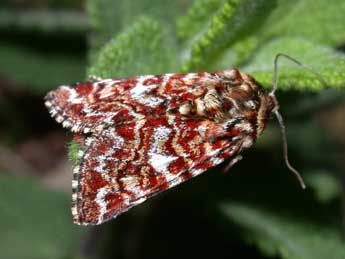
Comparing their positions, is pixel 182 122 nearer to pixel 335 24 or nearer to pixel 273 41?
pixel 273 41

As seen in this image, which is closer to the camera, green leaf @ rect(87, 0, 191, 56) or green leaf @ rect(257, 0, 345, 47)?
green leaf @ rect(257, 0, 345, 47)

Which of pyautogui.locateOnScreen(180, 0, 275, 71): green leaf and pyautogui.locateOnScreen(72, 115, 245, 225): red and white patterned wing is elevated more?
pyautogui.locateOnScreen(180, 0, 275, 71): green leaf

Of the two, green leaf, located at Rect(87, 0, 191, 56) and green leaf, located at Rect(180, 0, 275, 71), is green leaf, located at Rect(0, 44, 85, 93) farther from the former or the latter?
green leaf, located at Rect(180, 0, 275, 71)

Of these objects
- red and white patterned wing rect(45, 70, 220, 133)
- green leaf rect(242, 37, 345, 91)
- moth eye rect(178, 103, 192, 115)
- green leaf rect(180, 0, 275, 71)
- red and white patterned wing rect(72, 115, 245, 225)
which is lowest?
red and white patterned wing rect(72, 115, 245, 225)

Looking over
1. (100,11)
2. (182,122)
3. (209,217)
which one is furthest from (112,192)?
(100,11)

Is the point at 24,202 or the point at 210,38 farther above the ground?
the point at 210,38

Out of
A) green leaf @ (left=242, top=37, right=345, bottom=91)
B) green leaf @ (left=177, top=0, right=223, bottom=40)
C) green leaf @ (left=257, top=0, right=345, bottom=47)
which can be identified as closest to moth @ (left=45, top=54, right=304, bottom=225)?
green leaf @ (left=242, top=37, right=345, bottom=91)

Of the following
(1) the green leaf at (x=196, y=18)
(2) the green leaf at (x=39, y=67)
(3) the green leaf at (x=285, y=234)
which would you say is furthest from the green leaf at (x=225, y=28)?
(2) the green leaf at (x=39, y=67)
